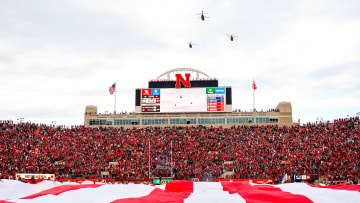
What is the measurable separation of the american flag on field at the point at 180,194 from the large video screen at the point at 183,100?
43.1 meters

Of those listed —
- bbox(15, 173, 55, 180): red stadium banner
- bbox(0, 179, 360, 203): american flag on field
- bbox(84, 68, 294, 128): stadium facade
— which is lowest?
bbox(15, 173, 55, 180): red stadium banner

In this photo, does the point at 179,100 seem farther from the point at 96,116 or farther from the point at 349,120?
the point at 349,120

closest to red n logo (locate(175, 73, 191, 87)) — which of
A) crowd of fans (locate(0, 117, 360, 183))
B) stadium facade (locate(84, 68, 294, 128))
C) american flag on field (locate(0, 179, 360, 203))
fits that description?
stadium facade (locate(84, 68, 294, 128))

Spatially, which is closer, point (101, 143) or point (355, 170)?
point (355, 170)

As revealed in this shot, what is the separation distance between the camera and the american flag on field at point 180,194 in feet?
46.7

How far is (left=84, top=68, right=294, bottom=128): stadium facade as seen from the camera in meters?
65.1

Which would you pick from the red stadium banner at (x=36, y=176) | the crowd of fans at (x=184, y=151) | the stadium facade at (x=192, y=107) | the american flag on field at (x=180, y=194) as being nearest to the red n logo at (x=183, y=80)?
the stadium facade at (x=192, y=107)

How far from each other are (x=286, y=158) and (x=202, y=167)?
456 inches

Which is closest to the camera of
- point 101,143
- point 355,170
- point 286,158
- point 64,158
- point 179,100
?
point 355,170

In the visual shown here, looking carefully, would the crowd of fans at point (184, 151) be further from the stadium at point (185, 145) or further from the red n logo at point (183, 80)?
the red n logo at point (183, 80)

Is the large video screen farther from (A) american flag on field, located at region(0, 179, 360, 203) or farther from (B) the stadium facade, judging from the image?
(A) american flag on field, located at region(0, 179, 360, 203)

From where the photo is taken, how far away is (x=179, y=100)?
65.6 meters

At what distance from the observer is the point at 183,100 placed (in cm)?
6562

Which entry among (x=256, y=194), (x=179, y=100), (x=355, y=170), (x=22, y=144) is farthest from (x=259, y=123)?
(x=256, y=194)
